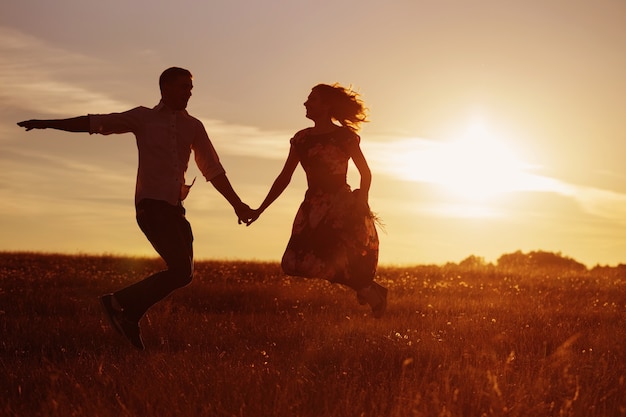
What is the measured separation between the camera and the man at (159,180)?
8.18 metres

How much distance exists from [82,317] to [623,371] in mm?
7338

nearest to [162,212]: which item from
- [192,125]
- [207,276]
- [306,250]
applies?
[192,125]

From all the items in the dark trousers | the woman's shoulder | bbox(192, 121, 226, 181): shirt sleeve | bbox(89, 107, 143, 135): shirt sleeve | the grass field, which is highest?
the woman's shoulder

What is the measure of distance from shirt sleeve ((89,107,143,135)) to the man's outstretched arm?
71 mm

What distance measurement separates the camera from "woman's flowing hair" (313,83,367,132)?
31.8 ft

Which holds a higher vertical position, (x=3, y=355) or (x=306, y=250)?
(x=306, y=250)

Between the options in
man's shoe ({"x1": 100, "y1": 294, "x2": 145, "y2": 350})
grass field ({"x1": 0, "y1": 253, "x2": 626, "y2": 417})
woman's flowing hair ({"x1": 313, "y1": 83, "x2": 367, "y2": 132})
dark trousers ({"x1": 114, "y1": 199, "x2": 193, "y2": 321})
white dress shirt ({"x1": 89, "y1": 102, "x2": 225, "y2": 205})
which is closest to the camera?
grass field ({"x1": 0, "y1": 253, "x2": 626, "y2": 417})

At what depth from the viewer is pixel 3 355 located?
8.46 meters

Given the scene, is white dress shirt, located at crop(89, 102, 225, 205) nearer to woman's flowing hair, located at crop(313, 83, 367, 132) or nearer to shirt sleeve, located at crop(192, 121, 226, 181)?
shirt sleeve, located at crop(192, 121, 226, 181)

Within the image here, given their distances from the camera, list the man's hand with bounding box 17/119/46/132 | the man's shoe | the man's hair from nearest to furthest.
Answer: the man's hand with bounding box 17/119/46/132 < the man's shoe < the man's hair

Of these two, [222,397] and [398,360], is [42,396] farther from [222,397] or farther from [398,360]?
[398,360]

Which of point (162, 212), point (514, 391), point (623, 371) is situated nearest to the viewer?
point (514, 391)

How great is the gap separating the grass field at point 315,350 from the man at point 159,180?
552 millimetres

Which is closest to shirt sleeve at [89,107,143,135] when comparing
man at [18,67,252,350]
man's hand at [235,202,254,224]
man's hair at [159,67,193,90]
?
man at [18,67,252,350]
